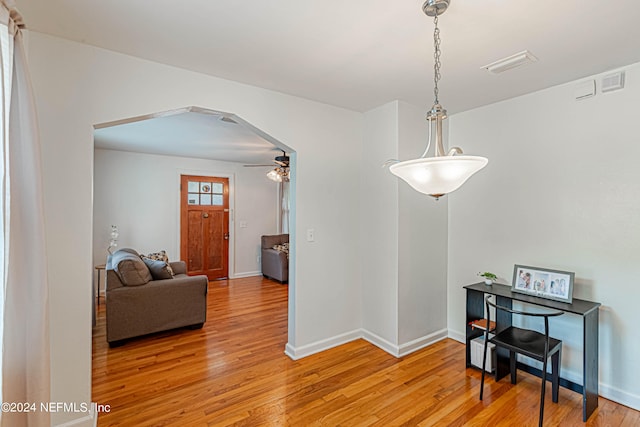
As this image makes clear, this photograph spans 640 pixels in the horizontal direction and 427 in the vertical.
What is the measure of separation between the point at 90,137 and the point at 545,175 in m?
3.57

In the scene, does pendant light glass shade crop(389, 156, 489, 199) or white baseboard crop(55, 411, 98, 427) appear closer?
pendant light glass shade crop(389, 156, 489, 199)

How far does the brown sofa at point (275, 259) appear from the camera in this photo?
19.2ft

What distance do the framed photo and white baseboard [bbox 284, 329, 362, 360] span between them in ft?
5.37

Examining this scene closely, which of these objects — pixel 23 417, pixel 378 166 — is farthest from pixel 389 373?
pixel 23 417

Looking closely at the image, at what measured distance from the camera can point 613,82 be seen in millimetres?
2283

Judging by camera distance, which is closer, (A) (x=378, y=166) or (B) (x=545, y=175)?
(B) (x=545, y=175)

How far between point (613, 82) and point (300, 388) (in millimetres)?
3371

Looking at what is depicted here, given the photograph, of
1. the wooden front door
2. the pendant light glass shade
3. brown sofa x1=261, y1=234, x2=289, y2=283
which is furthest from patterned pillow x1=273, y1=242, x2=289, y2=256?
the pendant light glass shade

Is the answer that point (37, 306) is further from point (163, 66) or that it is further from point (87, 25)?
point (163, 66)

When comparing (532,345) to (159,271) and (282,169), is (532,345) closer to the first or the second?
(159,271)

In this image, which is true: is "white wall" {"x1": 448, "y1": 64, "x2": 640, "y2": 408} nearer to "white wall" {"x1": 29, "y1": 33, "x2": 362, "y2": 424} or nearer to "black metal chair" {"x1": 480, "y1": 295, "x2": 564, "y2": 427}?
"black metal chair" {"x1": 480, "y1": 295, "x2": 564, "y2": 427}

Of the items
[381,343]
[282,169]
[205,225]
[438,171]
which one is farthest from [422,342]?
[205,225]

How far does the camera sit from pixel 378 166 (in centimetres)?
319

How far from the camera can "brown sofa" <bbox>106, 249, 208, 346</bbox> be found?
316cm
